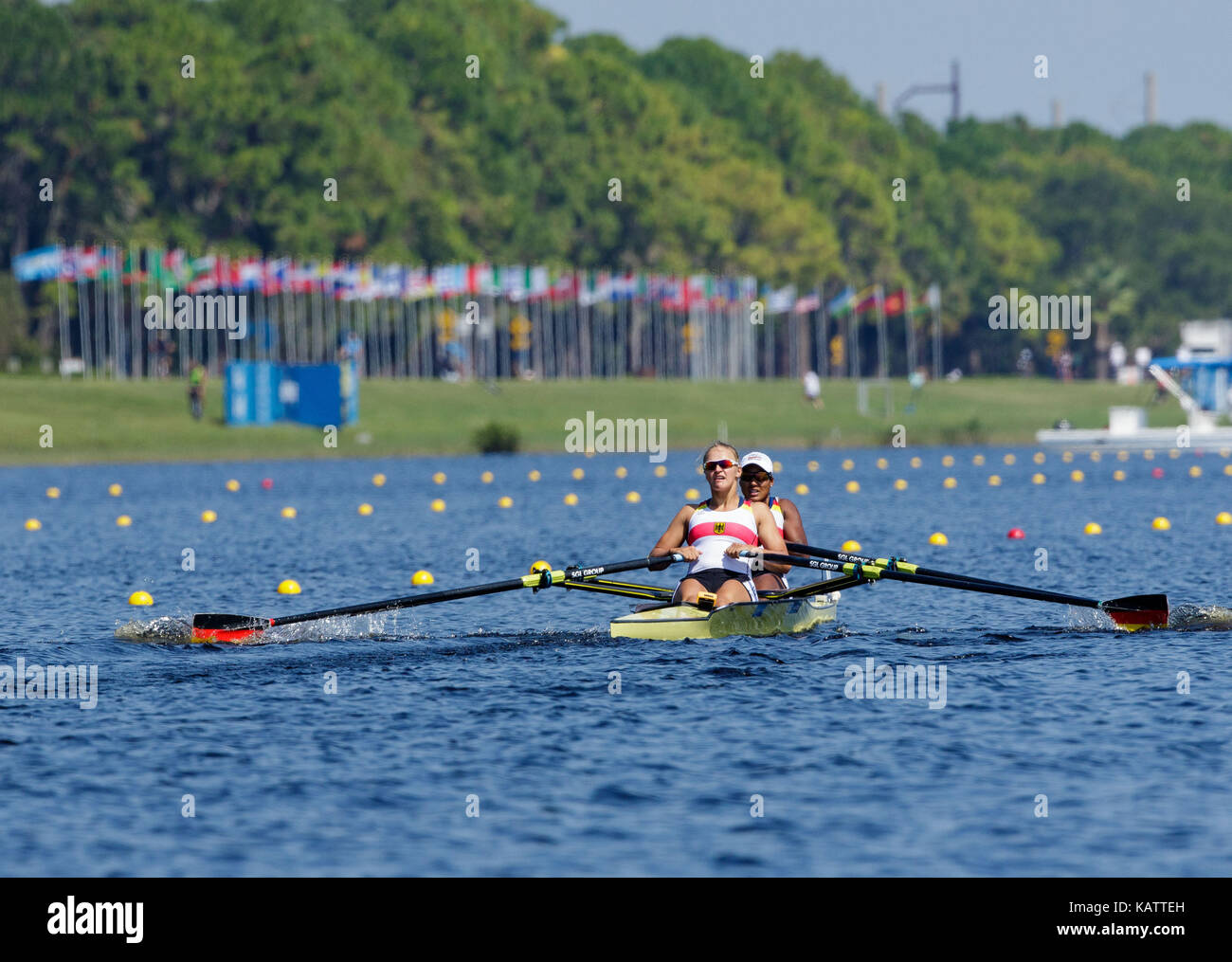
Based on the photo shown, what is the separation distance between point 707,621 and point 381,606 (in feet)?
10.7

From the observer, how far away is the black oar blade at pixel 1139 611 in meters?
21.4

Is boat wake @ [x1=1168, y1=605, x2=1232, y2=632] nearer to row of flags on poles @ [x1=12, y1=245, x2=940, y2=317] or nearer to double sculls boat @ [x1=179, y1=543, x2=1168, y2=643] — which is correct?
double sculls boat @ [x1=179, y1=543, x2=1168, y2=643]

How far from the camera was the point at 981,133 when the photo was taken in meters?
176

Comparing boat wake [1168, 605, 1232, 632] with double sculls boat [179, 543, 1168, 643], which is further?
boat wake [1168, 605, 1232, 632]

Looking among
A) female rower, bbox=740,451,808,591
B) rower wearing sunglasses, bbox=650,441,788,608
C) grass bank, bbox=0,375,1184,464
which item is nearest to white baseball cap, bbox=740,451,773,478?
female rower, bbox=740,451,808,591

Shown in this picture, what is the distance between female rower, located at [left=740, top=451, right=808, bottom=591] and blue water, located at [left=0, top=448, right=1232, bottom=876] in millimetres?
739

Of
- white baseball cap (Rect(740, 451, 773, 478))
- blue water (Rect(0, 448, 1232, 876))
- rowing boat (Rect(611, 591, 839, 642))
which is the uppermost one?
white baseball cap (Rect(740, 451, 773, 478))

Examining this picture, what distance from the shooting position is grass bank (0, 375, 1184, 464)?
216 ft

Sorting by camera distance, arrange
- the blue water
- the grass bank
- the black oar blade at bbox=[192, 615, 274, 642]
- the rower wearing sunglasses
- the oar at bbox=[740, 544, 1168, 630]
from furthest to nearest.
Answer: the grass bank → the black oar blade at bbox=[192, 615, 274, 642] → the oar at bbox=[740, 544, 1168, 630] → the rower wearing sunglasses → the blue water

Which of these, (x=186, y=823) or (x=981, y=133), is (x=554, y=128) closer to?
(x=981, y=133)

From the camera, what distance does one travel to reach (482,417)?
255ft

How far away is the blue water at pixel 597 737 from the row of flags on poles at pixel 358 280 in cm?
4871
